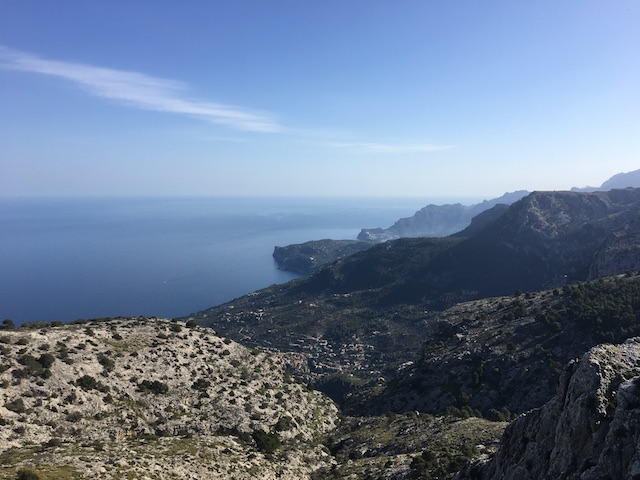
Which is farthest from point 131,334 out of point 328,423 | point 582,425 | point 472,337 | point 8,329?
point 472,337

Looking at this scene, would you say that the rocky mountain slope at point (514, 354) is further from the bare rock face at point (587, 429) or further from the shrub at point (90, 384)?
the shrub at point (90, 384)

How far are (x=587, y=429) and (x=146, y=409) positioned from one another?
137 ft

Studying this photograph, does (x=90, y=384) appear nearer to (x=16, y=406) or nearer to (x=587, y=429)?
(x=16, y=406)

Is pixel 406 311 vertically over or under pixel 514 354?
under

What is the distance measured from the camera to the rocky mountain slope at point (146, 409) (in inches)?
1249

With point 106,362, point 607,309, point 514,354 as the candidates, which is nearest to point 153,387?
point 106,362

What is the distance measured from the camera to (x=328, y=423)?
58.3 m

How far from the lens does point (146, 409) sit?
43.4m

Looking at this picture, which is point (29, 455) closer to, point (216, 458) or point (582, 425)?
point (216, 458)

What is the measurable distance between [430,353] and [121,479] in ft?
221

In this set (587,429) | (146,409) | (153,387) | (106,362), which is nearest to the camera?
(587,429)

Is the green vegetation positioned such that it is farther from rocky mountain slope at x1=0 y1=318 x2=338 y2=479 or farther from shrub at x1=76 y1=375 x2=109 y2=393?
shrub at x1=76 y1=375 x2=109 y2=393

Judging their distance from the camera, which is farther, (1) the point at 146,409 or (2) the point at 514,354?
(2) the point at 514,354

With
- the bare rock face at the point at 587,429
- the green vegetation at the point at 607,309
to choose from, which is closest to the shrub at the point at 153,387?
the bare rock face at the point at 587,429
